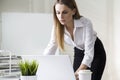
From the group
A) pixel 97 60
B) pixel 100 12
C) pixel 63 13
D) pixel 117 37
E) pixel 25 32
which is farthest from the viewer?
pixel 100 12

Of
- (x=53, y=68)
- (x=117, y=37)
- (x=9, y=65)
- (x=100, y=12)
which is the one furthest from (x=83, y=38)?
(x=100, y=12)

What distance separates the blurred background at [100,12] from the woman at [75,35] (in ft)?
5.94

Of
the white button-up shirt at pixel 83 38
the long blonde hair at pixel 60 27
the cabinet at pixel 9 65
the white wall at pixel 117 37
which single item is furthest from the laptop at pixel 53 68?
the white wall at pixel 117 37

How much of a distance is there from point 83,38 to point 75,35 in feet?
0.23

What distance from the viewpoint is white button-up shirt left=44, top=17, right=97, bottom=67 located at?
1766 millimetres

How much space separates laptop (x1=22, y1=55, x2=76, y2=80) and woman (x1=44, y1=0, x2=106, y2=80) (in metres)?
0.18

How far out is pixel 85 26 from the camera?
183cm

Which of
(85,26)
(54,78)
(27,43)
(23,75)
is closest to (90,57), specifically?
(85,26)

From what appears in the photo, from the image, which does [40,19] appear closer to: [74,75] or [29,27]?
[29,27]

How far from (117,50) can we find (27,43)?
1.31 metres

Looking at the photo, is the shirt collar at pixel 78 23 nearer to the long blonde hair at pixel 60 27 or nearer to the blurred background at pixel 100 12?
the long blonde hair at pixel 60 27

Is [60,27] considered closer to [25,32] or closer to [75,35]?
[75,35]

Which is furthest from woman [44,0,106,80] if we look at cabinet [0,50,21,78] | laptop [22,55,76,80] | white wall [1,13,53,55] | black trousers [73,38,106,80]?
white wall [1,13,53,55]

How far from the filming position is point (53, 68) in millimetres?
1503
